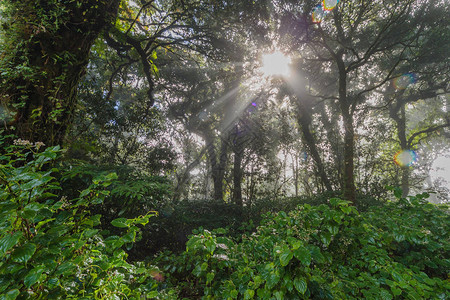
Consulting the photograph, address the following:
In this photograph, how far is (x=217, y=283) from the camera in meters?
2.15

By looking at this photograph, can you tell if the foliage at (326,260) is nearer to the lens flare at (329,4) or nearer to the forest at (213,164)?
the forest at (213,164)

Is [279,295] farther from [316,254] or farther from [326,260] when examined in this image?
[326,260]

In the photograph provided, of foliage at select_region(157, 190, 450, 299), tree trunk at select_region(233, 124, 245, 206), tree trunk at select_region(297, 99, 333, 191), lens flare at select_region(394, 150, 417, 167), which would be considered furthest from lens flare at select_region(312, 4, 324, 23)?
lens flare at select_region(394, 150, 417, 167)

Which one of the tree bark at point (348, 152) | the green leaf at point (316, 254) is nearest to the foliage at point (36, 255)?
the green leaf at point (316, 254)

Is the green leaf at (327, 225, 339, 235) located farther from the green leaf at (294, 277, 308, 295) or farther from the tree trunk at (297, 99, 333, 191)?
the tree trunk at (297, 99, 333, 191)

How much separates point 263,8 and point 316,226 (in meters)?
6.32

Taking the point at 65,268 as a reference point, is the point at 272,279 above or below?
below

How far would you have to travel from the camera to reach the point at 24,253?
2.88 feet

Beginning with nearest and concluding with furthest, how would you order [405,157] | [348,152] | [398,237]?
[398,237] < [348,152] < [405,157]

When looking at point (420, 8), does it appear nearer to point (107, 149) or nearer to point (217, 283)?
point (217, 283)

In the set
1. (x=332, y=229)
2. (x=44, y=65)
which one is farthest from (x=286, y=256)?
Answer: (x=44, y=65)

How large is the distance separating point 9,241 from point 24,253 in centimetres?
10

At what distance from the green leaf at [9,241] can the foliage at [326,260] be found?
1.28m

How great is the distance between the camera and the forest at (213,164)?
4.11 feet
